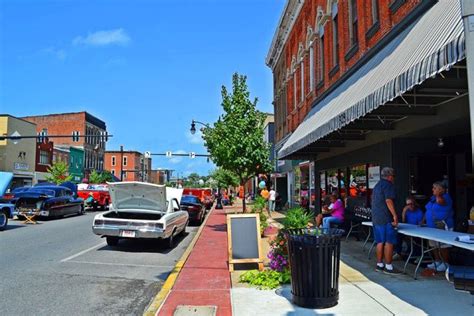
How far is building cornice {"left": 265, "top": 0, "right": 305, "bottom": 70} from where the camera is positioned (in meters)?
22.6

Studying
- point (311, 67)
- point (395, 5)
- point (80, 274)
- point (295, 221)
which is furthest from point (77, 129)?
point (295, 221)

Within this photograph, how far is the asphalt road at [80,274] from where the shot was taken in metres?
6.57

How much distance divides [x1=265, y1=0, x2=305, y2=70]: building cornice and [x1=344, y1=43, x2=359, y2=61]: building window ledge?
8.02 meters

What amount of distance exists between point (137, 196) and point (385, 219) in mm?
6912

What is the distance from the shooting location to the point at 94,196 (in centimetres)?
3183

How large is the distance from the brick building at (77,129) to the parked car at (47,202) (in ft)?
168

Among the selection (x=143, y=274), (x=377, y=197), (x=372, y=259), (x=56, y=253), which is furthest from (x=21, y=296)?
(x=372, y=259)

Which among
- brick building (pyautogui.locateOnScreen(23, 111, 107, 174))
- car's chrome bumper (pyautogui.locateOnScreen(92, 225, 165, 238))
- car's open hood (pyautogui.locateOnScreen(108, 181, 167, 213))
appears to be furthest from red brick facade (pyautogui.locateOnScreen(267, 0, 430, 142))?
brick building (pyautogui.locateOnScreen(23, 111, 107, 174))

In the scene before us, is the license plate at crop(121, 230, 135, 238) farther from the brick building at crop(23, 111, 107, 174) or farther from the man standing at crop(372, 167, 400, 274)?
the brick building at crop(23, 111, 107, 174)

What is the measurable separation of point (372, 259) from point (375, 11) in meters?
6.78

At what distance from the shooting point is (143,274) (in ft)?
29.7

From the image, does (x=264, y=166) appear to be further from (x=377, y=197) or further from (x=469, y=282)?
(x=469, y=282)

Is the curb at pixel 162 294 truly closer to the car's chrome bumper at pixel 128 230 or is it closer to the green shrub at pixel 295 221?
the car's chrome bumper at pixel 128 230

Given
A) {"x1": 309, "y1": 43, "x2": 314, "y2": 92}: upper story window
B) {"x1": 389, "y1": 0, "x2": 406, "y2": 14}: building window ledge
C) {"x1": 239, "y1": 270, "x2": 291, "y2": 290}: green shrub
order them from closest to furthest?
→ {"x1": 239, "y1": 270, "x2": 291, "y2": 290}: green shrub < {"x1": 389, "y1": 0, "x2": 406, "y2": 14}: building window ledge < {"x1": 309, "y1": 43, "x2": 314, "y2": 92}: upper story window
